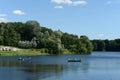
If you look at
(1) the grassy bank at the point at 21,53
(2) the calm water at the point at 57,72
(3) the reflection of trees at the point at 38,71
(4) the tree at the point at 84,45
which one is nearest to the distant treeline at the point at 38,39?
(4) the tree at the point at 84,45

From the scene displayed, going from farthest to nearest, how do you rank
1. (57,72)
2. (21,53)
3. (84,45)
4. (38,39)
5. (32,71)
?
(84,45) → (38,39) → (21,53) → (32,71) → (57,72)

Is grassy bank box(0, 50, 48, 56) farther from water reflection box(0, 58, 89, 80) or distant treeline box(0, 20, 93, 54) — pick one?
water reflection box(0, 58, 89, 80)

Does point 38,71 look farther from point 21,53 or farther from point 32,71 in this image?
point 21,53

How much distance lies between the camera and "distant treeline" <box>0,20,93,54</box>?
156m

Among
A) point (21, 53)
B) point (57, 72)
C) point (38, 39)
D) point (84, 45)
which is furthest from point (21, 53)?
point (57, 72)

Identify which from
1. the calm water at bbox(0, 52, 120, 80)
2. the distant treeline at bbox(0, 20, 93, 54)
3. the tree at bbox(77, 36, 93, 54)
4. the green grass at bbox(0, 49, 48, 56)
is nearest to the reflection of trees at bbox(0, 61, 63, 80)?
the calm water at bbox(0, 52, 120, 80)

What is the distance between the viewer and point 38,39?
541ft

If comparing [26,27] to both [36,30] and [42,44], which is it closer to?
[36,30]

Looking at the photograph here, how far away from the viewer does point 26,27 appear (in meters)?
174

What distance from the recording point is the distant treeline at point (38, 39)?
156375mm

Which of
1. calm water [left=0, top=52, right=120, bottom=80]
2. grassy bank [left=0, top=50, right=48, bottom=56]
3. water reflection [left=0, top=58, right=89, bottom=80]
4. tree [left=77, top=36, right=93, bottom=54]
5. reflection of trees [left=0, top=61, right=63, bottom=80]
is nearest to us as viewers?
water reflection [left=0, top=58, right=89, bottom=80]

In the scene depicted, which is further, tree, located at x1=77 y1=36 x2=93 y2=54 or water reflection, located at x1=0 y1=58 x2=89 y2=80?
tree, located at x1=77 y1=36 x2=93 y2=54

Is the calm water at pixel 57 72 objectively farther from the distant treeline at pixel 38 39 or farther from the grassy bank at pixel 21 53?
the distant treeline at pixel 38 39

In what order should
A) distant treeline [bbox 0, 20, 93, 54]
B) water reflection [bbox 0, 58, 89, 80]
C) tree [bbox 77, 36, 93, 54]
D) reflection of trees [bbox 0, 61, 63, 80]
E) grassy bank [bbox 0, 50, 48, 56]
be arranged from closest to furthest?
water reflection [bbox 0, 58, 89, 80] < reflection of trees [bbox 0, 61, 63, 80] < grassy bank [bbox 0, 50, 48, 56] < distant treeline [bbox 0, 20, 93, 54] < tree [bbox 77, 36, 93, 54]
